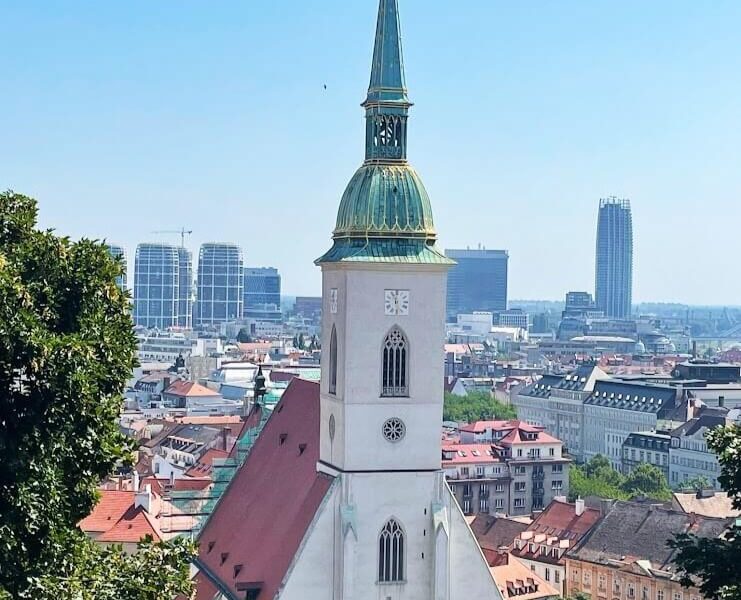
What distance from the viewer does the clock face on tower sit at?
49.5m

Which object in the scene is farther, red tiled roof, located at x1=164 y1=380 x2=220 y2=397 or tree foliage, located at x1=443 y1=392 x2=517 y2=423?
red tiled roof, located at x1=164 y1=380 x2=220 y2=397

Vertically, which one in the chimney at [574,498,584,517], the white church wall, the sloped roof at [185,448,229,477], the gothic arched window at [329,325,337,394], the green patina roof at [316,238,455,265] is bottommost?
the chimney at [574,498,584,517]

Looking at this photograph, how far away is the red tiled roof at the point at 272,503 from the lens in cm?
5003

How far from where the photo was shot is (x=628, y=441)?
160 meters

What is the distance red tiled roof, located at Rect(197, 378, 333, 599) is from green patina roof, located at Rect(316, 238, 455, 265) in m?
6.48

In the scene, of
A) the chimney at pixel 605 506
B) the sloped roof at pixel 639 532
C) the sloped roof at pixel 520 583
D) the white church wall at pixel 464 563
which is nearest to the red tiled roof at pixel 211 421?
the chimney at pixel 605 506

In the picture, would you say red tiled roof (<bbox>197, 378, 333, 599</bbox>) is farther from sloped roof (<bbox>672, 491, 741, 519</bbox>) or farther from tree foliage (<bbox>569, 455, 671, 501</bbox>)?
tree foliage (<bbox>569, 455, 671, 501</bbox>)

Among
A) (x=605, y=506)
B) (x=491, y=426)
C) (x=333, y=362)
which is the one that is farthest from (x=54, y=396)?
(x=491, y=426)

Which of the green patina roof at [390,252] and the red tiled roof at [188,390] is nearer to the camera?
the green patina roof at [390,252]

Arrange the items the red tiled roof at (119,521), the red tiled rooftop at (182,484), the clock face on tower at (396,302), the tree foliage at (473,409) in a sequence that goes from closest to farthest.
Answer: the clock face on tower at (396,302)
the red tiled roof at (119,521)
the red tiled rooftop at (182,484)
the tree foliage at (473,409)

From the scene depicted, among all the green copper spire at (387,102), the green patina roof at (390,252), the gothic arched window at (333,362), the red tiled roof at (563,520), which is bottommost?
the red tiled roof at (563,520)

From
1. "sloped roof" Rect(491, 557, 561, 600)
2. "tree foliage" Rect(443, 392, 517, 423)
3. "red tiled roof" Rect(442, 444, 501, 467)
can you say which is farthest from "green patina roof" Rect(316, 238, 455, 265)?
"tree foliage" Rect(443, 392, 517, 423)

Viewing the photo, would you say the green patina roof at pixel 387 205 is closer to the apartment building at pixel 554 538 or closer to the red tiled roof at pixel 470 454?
the apartment building at pixel 554 538

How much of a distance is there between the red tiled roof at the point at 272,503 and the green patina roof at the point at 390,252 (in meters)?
6.48
